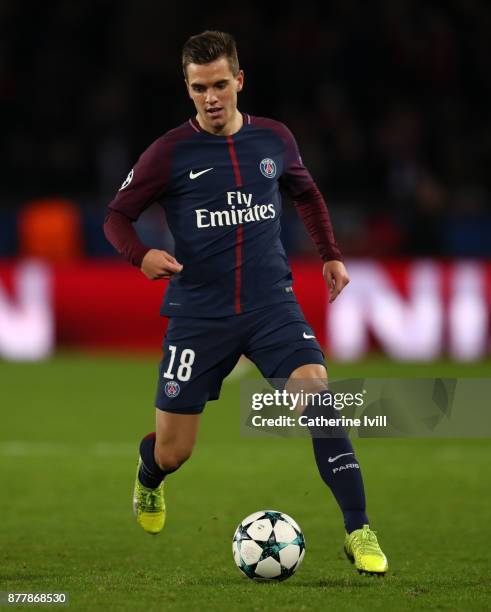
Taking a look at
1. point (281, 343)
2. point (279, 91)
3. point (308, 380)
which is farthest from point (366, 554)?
point (279, 91)

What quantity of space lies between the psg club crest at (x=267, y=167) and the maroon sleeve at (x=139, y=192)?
14.6 inches

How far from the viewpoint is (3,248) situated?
51.0 ft

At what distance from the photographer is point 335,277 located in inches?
210

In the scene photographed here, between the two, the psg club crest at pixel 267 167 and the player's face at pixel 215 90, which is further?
the psg club crest at pixel 267 167

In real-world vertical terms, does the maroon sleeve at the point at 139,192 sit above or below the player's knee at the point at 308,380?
above

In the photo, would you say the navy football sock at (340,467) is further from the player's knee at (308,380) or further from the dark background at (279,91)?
the dark background at (279,91)

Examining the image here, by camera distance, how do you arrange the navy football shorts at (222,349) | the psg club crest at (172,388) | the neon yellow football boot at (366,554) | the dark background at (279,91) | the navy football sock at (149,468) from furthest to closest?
1. the dark background at (279,91)
2. the navy football sock at (149,468)
3. the psg club crest at (172,388)
4. the navy football shorts at (222,349)
5. the neon yellow football boot at (366,554)

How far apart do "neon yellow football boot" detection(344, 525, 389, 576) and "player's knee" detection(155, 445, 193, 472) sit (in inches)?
34.9

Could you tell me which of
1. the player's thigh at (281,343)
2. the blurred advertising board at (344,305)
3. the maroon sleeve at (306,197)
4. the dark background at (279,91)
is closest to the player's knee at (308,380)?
the player's thigh at (281,343)

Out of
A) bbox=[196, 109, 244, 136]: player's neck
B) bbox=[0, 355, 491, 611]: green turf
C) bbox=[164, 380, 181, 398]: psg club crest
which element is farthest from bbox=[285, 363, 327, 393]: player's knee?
bbox=[196, 109, 244, 136]: player's neck

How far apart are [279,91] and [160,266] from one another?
12.2 meters

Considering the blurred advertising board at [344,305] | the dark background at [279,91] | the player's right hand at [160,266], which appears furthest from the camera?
the dark background at [279,91]

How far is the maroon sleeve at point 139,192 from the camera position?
5145 mm

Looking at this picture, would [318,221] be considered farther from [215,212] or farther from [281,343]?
[281,343]
